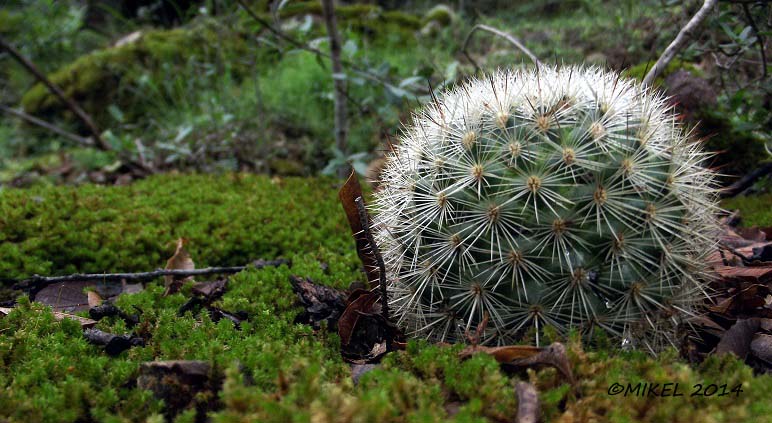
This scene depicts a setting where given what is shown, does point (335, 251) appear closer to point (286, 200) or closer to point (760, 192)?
point (286, 200)

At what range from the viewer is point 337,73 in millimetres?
4930

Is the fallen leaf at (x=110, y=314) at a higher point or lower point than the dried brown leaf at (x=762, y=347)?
lower

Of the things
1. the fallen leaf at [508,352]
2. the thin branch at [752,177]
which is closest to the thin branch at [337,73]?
the fallen leaf at [508,352]

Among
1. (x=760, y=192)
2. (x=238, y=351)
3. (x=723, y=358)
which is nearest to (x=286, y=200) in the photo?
(x=238, y=351)

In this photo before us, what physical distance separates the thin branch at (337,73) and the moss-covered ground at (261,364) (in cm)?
145

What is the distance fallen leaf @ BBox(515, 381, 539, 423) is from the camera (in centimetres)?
185

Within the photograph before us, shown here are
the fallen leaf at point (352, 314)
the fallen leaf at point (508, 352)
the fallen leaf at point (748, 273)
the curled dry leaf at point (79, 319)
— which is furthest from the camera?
the fallen leaf at point (748, 273)

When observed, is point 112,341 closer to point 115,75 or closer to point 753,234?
point 753,234

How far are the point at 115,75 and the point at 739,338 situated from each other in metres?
9.36

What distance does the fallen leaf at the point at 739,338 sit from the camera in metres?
2.44

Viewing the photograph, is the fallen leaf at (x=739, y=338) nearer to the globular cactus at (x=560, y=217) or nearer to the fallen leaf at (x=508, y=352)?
the globular cactus at (x=560, y=217)

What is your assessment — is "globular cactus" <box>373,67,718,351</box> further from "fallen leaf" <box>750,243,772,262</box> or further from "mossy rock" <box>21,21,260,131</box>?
"mossy rock" <box>21,21,260,131</box>

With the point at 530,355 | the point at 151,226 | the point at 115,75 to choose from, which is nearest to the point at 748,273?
the point at 530,355

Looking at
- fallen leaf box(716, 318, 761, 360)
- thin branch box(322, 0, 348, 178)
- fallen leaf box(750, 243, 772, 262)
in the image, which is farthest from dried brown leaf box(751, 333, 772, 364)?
thin branch box(322, 0, 348, 178)
